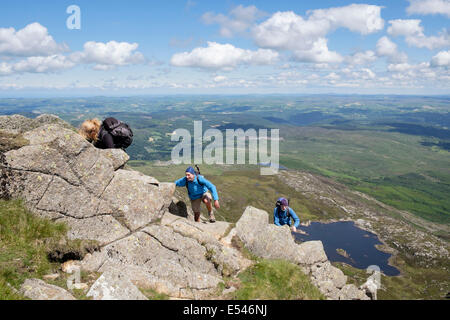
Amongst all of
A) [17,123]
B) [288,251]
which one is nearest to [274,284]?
[288,251]

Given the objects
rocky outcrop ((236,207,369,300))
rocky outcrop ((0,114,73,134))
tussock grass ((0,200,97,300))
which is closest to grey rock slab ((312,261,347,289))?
rocky outcrop ((236,207,369,300))

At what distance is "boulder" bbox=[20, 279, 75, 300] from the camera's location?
361 inches

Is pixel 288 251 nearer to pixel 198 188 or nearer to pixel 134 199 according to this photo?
pixel 198 188

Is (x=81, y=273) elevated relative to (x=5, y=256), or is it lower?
lower

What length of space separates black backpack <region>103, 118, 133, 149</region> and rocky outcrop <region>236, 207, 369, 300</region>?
425 inches

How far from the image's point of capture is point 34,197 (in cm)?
1363

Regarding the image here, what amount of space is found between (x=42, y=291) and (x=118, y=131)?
38.7ft

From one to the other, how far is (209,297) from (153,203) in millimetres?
7096

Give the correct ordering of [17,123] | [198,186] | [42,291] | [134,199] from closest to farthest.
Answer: [42,291], [134,199], [17,123], [198,186]

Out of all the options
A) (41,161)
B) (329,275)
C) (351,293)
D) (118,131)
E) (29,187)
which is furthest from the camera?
(329,275)

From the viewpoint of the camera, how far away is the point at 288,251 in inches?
816

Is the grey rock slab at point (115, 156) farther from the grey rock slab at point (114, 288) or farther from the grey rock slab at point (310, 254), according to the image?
the grey rock slab at point (310, 254)
